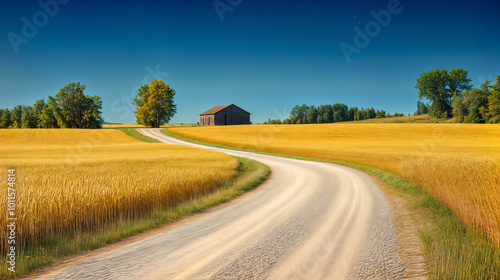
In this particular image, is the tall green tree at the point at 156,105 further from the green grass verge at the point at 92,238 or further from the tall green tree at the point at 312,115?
the tall green tree at the point at 312,115

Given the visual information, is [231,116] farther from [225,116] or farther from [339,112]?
[339,112]

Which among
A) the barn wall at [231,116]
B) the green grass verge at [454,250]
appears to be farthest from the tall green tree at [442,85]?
the green grass verge at [454,250]

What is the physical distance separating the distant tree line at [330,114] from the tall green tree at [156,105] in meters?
83.2

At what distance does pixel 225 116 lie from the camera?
317ft

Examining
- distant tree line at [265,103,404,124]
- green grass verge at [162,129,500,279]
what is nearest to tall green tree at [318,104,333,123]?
distant tree line at [265,103,404,124]

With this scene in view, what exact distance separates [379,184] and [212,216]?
413 inches

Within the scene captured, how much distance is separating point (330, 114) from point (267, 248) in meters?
174

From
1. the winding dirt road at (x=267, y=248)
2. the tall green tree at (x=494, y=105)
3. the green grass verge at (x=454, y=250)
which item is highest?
the tall green tree at (x=494, y=105)

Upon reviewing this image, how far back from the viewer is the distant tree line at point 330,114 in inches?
6590

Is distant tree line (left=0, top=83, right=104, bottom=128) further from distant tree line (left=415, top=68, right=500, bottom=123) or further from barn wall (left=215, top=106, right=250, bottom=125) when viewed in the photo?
distant tree line (left=415, top=68, right=500, bottom=123)

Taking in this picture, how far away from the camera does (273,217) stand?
891 centimetres

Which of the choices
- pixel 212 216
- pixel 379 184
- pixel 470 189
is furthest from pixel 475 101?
pixel 212 216

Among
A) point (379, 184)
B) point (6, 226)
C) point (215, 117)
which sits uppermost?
point (215, 117)

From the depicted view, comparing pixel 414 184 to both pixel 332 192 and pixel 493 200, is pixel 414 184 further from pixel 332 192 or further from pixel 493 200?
pixel 493 200
